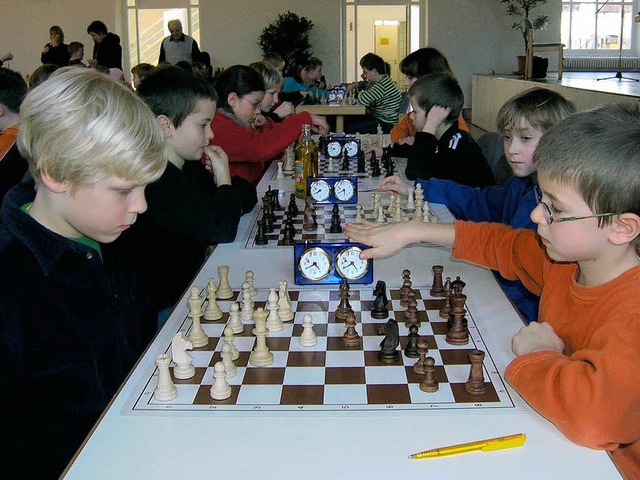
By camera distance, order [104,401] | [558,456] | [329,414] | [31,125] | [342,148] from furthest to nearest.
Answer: [342,148] < [104,401] < [31,125] < [329,414] < [558,456]

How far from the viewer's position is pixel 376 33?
53.2 feet

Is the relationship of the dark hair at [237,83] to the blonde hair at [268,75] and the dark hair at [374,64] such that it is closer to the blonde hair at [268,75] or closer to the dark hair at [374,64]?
the blonde hair at [268,75]

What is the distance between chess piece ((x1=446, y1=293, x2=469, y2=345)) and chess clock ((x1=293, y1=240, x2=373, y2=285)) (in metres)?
0.41

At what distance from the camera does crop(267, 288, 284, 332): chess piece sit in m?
1.77

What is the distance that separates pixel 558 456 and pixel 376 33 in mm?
15806

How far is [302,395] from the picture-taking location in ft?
4.72

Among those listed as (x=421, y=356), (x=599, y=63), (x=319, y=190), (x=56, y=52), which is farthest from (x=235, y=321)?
(x=599, y=63)

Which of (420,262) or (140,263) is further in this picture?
(140,263)

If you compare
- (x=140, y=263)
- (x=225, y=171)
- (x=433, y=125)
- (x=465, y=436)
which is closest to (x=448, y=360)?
(x=465, y=436)

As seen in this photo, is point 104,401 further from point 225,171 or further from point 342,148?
point 342,148

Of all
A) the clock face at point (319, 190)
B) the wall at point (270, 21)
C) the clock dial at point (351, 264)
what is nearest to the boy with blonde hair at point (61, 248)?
the clock dial at point (351, 264)

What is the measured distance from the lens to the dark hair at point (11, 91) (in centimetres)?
384

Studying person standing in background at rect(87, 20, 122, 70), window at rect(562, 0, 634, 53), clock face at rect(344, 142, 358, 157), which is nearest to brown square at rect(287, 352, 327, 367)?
clock face at rect(344, 142, 358, 157)

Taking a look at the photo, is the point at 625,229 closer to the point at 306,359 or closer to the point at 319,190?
the point at 306,359
